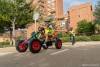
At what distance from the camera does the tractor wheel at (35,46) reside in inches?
762

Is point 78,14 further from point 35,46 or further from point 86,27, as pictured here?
point 35,46

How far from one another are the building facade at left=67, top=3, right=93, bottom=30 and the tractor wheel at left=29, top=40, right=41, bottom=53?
6831cm

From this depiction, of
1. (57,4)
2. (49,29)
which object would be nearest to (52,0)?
(57,4)

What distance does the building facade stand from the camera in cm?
8901

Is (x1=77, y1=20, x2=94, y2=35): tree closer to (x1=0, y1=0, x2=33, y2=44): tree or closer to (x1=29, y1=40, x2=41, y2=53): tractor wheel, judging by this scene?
(x1=0, y1=0, x2=33, y2=44): tree

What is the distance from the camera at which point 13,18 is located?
4406 centimetres

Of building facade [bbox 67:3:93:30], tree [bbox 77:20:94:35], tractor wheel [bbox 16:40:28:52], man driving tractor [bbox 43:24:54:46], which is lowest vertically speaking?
tree [bbox 77:20:94:35]

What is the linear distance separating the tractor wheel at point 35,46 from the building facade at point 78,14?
68311mm

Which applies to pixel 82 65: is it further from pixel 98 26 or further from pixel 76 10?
pixel 76 10

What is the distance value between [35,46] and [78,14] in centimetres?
7396

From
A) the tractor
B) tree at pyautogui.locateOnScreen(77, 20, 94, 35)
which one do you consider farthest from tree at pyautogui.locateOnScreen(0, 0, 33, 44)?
tree at pyautogui.locateOnScreen(77, 20, 94, 35)

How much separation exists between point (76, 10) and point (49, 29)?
72.4 meters

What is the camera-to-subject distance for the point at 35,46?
19594 millimetres

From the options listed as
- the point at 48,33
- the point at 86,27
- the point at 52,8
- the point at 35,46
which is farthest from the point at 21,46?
the point at 86,27
